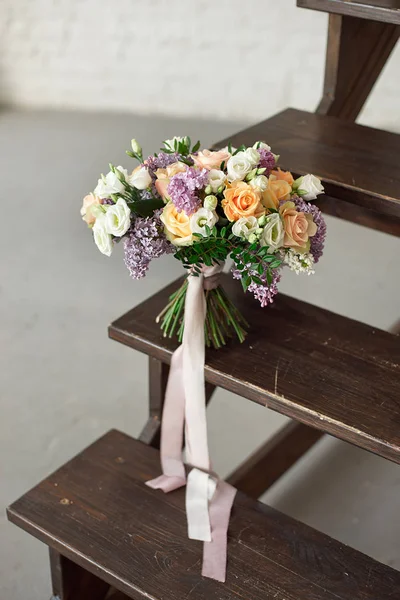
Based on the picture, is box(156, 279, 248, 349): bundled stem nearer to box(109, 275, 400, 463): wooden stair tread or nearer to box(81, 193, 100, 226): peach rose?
box(109, 275, 400, 463): wooden stair tread

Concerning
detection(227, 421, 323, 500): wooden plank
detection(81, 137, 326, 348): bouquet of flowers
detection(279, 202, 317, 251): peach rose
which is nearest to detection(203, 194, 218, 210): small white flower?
detection(81, 137, 326, 348): bouquet of flowers

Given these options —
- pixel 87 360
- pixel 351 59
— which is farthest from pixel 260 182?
pixel 87 360

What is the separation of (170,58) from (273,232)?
3.83 m

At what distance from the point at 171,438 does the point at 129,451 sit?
0.38 ft

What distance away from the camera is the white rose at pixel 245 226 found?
1.18 m

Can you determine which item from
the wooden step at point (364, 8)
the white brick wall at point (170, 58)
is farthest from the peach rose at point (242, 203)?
the white brick wall at point (170, 58)

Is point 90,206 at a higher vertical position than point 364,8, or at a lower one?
lower

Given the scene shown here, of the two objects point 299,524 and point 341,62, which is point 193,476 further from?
point 341,62

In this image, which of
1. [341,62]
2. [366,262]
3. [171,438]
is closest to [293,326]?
[171,438]

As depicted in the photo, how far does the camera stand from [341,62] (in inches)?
71.0

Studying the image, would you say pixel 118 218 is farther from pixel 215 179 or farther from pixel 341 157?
pixel 341 157

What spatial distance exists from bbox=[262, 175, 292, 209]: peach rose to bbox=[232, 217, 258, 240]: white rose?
0.07m

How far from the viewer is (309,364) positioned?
1.40m

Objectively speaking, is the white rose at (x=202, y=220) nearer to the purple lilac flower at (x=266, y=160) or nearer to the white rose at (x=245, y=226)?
the white rose at (x=245, y=226)
